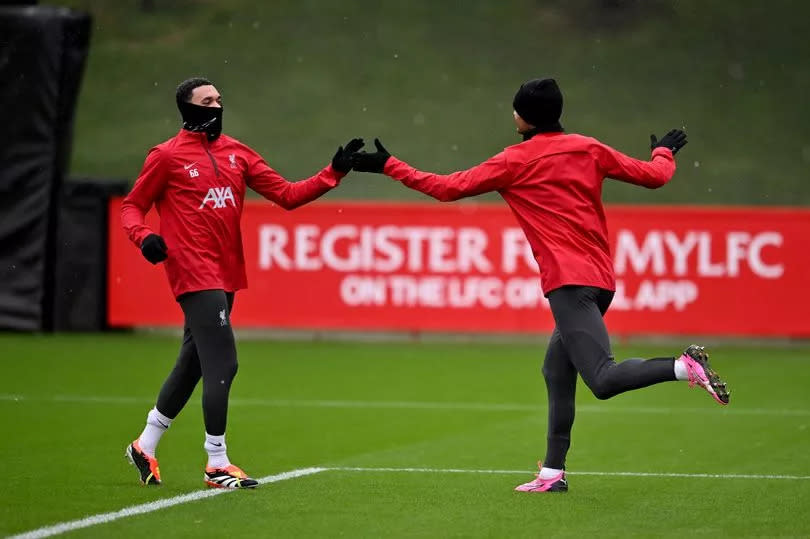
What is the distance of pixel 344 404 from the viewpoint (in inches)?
573

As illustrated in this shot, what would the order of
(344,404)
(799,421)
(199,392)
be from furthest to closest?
(199,392), (344,404), (799,421)

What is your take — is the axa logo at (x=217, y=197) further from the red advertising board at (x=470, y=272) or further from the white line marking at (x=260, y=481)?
the red advertising board at (x=470, y=272)

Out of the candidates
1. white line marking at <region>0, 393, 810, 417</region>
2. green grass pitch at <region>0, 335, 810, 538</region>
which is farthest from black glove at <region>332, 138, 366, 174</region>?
white line marking at <region>0, 393, 810, 417</region>

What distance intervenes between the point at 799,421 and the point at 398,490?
5.18m

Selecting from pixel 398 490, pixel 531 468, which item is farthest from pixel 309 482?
pixel 531 468

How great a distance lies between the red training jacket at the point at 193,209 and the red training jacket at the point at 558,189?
105 cm

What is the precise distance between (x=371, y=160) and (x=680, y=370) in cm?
211

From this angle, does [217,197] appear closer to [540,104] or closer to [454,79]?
[540,104]

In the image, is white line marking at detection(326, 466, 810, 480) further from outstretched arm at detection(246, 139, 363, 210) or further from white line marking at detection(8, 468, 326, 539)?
outstretched arm at detection(246, 139, 363, 210)

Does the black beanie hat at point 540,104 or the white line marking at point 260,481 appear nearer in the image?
the white line marking at point 260,481

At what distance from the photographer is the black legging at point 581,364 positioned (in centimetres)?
848

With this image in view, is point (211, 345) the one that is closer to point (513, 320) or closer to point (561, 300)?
point (561, 300)

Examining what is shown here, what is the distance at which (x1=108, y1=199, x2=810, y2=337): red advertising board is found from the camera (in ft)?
67.4

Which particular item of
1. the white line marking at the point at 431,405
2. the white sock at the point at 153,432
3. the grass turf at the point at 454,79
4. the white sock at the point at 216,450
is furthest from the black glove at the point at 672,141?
the grass turf at the point at 454,79
